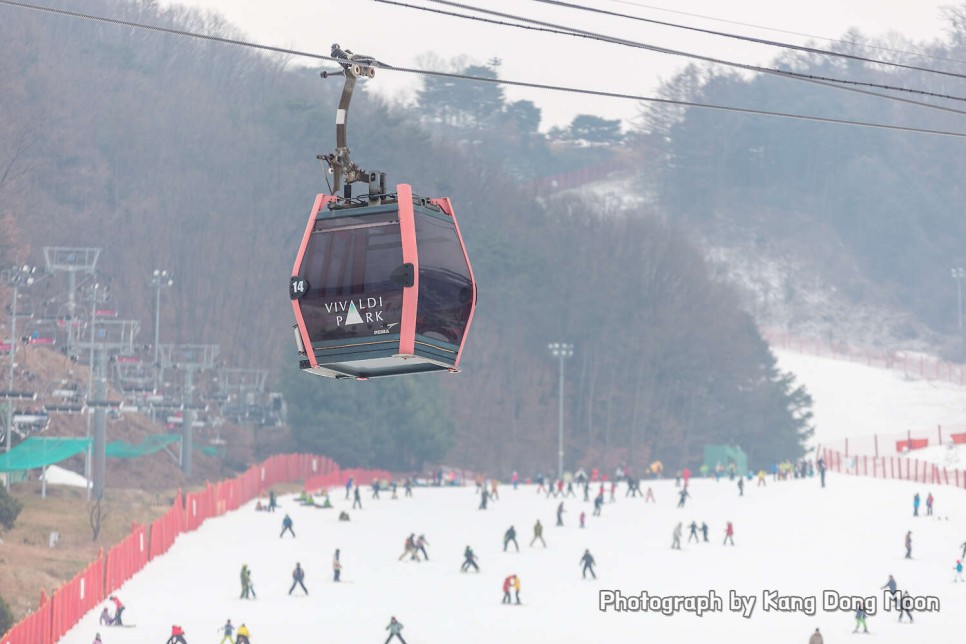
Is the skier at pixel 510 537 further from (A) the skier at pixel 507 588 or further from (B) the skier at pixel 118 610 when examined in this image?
(B) the skier at pixel 118 610

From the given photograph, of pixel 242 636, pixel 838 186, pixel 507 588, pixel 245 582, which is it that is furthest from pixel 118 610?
pixel 838 186

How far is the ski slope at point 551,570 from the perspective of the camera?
36062mm

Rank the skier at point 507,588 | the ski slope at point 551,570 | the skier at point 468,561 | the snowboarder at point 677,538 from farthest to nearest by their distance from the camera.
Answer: the snowboarder at point 677,538
the skier at point 468,561
the skier at point 507,588
the ski slope at point 551,570

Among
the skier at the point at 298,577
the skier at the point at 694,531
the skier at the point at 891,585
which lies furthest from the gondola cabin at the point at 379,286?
the skier at the point at 694,531

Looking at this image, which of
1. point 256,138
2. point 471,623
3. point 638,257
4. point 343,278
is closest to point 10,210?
point 256,138

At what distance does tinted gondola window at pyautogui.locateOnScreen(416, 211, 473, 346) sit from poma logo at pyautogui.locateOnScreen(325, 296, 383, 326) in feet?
1.24

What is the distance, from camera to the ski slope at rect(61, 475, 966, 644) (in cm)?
3606

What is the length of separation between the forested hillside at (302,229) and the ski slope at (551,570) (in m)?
38.0

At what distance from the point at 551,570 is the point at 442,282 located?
30.5 meters

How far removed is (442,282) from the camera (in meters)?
15.0

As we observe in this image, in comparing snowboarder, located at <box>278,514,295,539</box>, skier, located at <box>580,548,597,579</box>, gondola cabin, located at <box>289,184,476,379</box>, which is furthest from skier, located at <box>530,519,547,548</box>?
gondola cabin, located at <box>289,184,476,379</box>

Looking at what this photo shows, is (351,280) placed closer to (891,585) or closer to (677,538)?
(891,585)

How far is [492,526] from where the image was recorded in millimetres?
53562

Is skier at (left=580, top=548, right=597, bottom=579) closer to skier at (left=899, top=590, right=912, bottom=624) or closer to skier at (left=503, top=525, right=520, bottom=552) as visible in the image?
skier at (left=503, top=525, right=520, bottom=552)
